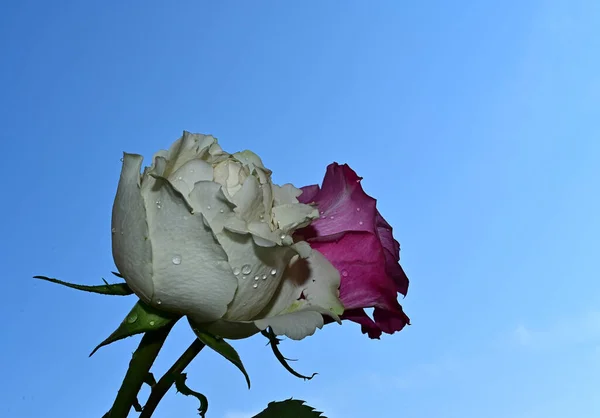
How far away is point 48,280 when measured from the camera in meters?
1.04

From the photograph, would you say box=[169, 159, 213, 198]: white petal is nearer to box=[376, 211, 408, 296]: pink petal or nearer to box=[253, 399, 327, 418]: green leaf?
box=[376, 211, 408, 296]: pink petal

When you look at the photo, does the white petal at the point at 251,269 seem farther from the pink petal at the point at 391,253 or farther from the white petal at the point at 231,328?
the pink petal at the point at 391,253

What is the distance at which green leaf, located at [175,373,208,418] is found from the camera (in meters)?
1.01

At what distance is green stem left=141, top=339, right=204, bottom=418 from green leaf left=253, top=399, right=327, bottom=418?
229mm

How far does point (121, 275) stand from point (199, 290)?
141 mm

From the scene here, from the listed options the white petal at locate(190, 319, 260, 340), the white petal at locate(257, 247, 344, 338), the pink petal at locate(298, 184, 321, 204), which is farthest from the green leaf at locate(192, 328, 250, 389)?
the pink petal at locate(298, 184, 321, 204)

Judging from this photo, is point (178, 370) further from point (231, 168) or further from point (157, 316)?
point (231, 168)

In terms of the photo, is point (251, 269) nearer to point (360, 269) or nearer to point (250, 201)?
point (250, 201)

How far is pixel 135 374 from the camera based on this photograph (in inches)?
39.4

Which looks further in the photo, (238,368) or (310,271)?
(310,271)

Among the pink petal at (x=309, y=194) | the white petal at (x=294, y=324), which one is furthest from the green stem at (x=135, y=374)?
the pink petal at (x=309, y=194)

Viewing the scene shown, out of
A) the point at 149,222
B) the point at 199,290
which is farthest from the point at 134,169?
the point at 199,290

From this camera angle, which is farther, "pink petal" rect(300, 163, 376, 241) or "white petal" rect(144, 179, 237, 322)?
"pink petal" rect(300, 163, 376, 241)

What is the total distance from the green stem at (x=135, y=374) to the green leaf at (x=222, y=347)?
0.22 ft
